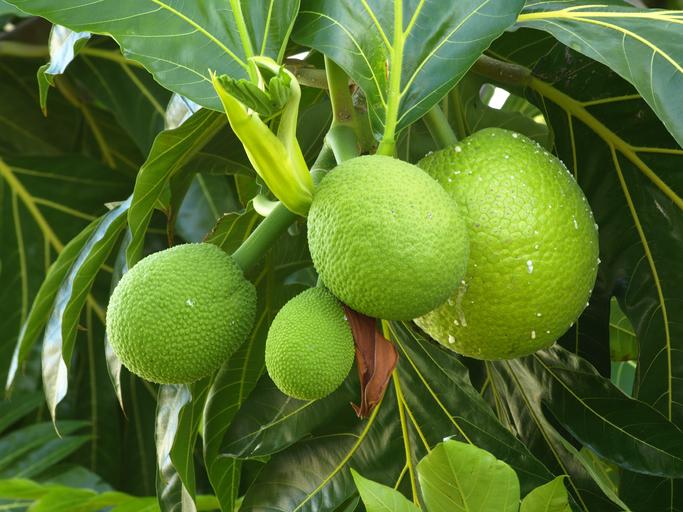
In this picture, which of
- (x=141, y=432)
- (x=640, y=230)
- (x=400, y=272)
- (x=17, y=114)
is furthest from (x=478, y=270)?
(x=17, y=114)

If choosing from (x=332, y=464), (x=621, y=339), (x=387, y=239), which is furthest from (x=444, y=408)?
(x=621, y=339)

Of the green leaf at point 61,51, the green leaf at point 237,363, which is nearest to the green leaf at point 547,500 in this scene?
the green leaf at point 237,363

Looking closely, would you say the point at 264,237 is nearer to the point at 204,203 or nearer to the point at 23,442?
the point at 204,203

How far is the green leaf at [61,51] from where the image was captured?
0.81m

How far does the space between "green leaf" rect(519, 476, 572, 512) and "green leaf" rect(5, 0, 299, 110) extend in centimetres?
36

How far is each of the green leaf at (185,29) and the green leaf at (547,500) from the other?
36 centimetres

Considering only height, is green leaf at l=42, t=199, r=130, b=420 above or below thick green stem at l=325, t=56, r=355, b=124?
below

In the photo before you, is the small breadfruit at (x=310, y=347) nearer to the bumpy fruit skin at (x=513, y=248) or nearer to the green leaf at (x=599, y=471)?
the bumpy fruit skin at (x=513, y=248)

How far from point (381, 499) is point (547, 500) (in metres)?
0.11

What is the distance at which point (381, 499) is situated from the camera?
0.58 metres

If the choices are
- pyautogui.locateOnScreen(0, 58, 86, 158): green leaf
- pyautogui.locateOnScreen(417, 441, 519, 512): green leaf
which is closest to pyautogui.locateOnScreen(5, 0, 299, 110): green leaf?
pyautogui.locateOnScreen(417, 441, 519, 512): green leaf

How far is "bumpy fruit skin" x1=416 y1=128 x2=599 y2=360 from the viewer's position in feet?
2.15

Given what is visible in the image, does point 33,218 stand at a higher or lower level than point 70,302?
lower

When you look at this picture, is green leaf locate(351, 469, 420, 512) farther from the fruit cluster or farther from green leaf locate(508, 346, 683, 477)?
green leaf locate(508, 346, 683, 477)
